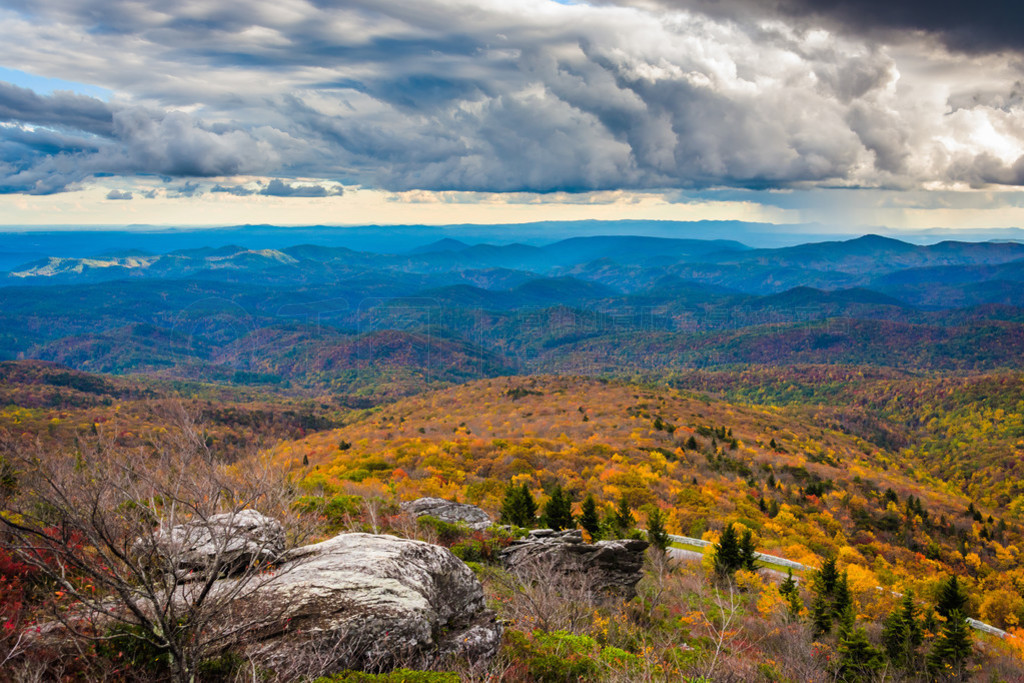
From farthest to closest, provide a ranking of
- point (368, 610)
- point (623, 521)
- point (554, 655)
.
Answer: point (623, 521), point (554, 655), point (368, 610)

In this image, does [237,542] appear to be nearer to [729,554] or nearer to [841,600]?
[841,600]

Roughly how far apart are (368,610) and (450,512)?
18.9m

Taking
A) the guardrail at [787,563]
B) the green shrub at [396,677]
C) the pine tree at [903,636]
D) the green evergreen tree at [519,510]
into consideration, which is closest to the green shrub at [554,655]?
the green shrub at [396,677]

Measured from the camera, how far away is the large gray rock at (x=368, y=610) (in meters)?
11.2

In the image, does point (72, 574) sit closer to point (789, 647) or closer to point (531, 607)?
point (531, 607)

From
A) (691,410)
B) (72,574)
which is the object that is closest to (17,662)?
(72,574)

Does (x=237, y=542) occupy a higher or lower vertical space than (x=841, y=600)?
higher

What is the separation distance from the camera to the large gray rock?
36.8 feet

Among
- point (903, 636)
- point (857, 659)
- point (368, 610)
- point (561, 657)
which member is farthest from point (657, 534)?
point (368, 610)

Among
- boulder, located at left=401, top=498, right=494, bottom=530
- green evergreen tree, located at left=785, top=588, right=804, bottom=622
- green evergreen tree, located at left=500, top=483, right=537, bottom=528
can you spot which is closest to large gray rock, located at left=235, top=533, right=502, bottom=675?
boulder, located at left=401, top=498, right=494, bottom=530

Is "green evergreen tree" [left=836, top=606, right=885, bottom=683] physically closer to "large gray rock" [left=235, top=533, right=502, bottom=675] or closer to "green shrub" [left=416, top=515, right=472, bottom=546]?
"green shrub" [left=416, top=515, right=472, bottom=546]

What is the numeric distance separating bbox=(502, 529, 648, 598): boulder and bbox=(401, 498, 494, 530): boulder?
465cm

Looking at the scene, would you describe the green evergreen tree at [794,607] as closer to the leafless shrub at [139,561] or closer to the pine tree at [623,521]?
the pine tree at [623,521]

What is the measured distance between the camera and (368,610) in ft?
38.8
